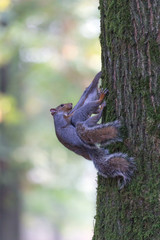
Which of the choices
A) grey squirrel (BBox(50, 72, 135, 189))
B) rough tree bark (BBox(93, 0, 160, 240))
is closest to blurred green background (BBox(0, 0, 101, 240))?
grey squirrel (BBox(50, 72, 135, 189))

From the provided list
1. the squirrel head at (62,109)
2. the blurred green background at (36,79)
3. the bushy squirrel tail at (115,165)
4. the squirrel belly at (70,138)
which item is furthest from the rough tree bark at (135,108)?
the blurred green background at (36,79)

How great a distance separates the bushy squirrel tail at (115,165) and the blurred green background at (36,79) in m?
5.83

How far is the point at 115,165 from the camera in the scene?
2.62 metres

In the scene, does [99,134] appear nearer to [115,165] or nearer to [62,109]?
[115,165]

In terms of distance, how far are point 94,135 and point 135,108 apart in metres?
0.31

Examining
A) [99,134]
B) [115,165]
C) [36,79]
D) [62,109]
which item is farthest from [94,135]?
[36,79]

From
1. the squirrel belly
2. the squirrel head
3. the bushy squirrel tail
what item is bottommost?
the bushy squirrel tail

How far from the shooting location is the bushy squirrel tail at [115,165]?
2.58m

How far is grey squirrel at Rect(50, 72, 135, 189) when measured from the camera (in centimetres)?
261

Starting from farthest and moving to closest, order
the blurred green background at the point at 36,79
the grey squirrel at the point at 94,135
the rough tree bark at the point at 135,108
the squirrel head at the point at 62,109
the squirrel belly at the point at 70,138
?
the blurred green background at the point at 36,79, the squirrel head at the point at 62,109, the squirrel belly at the point at 70,138, the grey squirrel at the point at 94,135, the rough tree bark at the point at 135,108

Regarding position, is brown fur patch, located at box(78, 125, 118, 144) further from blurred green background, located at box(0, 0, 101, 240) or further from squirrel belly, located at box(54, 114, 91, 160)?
blurred green background, located at box(0, 0, 101, 240)

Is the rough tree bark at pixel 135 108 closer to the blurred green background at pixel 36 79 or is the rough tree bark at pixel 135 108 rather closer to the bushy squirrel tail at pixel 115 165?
the bushy squirrel tail at pixel 115 165

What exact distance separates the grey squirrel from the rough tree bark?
0.06 metres

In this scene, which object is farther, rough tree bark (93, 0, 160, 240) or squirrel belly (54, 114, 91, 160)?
squirrel belly (54, 114, 91, 160)
